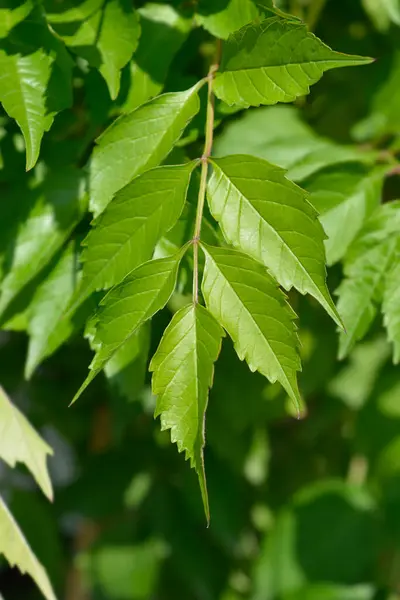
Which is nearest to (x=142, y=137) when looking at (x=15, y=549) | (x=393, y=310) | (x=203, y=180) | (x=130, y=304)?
(x=203, y=180)

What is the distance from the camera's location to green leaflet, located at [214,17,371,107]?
65 centimetres

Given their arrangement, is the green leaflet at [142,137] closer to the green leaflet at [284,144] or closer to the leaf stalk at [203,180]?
the leaf stalk at [203,180]

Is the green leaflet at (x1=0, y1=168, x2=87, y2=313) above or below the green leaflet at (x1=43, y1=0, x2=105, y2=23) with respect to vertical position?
below

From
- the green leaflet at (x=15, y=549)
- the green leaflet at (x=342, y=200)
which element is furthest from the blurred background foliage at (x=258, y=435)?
the green leaflet at (x=15, y=549)

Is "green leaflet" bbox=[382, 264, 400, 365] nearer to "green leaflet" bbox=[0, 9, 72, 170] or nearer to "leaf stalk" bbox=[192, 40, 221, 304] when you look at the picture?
"leaf stalk" bbox=[192, 40, 221, 304]

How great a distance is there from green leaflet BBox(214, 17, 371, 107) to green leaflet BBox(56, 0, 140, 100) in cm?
9

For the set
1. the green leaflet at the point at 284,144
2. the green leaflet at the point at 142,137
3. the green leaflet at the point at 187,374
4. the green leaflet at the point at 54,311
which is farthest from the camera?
the green leaflet at the point at 284,144

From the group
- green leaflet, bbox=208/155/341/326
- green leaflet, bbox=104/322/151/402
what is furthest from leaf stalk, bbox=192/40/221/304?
green leaflet, bbox=104/322/151/402

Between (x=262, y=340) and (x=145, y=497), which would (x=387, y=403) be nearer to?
(x=145, y=497)

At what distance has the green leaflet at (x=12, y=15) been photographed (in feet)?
2.39

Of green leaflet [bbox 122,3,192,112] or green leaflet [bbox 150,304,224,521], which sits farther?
green leaflet [bbox 122,3,192,112]

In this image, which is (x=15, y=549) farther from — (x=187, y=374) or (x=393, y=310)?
(x=393, y=310)

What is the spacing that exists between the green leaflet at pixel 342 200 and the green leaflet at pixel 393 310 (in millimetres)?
84

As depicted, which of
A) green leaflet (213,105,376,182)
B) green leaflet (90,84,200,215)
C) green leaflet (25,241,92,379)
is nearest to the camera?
green leaflet (90,84,200,215)
